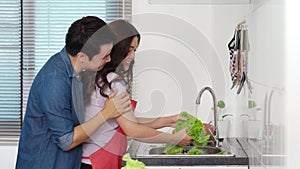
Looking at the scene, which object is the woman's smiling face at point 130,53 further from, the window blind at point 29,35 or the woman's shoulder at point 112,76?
the window blind at point 29,35

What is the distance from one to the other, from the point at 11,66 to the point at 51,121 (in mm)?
1081

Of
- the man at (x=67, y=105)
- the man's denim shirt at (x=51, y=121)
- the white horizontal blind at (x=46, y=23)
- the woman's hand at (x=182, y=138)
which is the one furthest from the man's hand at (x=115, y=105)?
the white horizontal blind at (x=46, y=23)

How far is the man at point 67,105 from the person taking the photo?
7.09ft

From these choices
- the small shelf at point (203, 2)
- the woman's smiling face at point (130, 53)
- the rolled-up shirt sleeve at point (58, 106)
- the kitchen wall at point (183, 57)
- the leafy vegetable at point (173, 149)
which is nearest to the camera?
the rolled-up shirt sleeve at point (58, 106)

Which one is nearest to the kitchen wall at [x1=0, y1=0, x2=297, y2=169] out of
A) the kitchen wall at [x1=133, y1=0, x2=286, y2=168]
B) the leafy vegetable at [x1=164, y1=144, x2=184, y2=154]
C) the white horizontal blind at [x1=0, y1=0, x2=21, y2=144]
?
the kitchen wall at [x1=133, y1=0, x2=286, y2=168]

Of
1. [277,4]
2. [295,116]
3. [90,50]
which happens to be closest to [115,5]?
[90,50]

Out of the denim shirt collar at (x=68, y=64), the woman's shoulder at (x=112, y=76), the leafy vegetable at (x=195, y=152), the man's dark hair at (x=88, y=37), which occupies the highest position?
the man's dark hair at (x=88, y=37)

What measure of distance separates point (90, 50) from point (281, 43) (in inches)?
31.6

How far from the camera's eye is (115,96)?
7.32 feet

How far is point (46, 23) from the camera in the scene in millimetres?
3141

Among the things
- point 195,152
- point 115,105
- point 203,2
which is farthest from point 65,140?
point 203,2

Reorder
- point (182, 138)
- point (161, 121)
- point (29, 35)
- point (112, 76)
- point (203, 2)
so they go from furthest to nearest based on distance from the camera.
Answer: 1. point (29, 35)
2. point (203, 2)
3. point (161, 121)
4. point (182, 138)
5. point (112, 76)

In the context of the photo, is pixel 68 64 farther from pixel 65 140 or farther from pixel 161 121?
pixel 161 121

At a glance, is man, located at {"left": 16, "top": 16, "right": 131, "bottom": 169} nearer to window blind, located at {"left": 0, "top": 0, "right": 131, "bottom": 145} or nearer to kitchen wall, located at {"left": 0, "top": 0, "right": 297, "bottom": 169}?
kitchen wall, located at {"left": 0, "top": 0, "right": 297, "bottom": 169}
